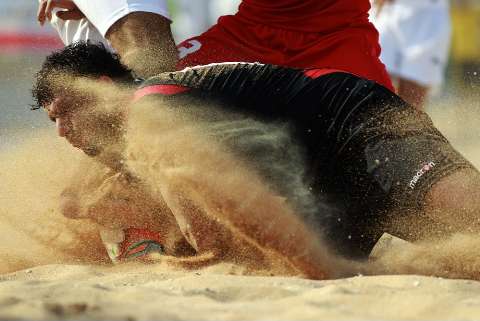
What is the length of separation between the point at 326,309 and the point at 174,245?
1316 mm

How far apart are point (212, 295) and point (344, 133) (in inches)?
33.8

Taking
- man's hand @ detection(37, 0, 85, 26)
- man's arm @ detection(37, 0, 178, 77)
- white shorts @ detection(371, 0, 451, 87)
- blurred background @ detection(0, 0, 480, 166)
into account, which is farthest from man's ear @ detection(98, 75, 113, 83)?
blurred background @ detection(0, 0, 480, 166)

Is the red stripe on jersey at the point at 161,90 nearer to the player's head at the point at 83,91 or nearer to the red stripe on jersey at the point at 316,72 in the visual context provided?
the player's head at the point at 83,91

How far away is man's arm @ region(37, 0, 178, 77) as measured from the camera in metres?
4.05

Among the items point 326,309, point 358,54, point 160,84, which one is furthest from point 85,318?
point 358,54

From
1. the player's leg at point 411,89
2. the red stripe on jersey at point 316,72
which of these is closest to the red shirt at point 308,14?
the red stripe on jersey at point 316,72

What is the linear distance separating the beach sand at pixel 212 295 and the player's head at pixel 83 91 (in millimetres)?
517

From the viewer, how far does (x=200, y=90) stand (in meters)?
3.48

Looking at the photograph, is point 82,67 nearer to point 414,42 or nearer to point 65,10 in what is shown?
point 65,10

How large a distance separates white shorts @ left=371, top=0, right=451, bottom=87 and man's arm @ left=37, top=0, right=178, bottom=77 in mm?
3092

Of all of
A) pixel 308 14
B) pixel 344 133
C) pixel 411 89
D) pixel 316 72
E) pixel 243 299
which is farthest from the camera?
pixel 411 89

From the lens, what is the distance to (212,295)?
112 inches

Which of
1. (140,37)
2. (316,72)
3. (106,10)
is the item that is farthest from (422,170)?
(106,10)

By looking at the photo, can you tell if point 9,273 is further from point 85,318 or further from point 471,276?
point 471,276
